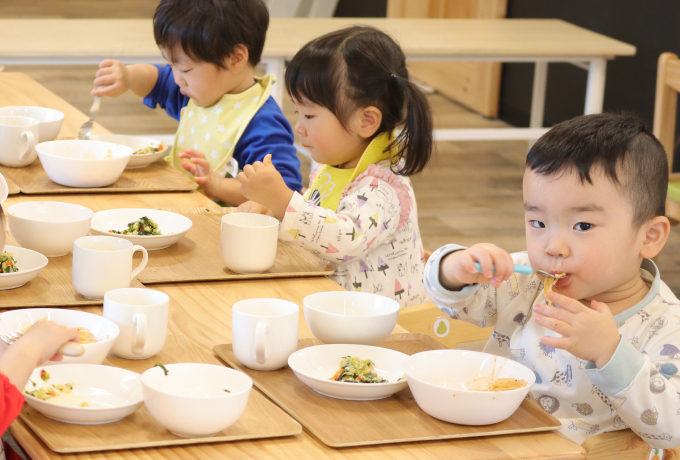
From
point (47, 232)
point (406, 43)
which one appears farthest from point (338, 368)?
point (406, 43)

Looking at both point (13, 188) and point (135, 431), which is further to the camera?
point (13, 188)

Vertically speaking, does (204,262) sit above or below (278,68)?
below

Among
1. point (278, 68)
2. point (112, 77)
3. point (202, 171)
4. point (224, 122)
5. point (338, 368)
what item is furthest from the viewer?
point (278, 68)

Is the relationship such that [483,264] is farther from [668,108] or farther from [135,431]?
[668,108]

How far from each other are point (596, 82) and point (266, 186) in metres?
2.98

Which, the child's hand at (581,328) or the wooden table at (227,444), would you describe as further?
the child's hand at (581,328)

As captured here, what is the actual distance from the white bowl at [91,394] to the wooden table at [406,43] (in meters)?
2.50

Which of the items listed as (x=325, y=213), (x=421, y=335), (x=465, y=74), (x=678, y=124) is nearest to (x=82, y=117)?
(x=325, y=213)

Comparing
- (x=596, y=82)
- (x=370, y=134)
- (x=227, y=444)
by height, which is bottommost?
(x=227, y=444)

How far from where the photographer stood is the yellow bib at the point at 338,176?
1773 mm

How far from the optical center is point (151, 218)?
171 centimetres

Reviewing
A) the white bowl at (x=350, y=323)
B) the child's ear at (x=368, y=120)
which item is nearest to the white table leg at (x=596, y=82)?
the child's ear at (x=368, y=120)

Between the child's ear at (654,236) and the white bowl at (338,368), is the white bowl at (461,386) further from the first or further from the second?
the child's ear at (654,236)

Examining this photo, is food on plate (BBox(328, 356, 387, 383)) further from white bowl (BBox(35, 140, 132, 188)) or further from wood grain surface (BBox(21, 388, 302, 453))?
white bowl (BBox(35, 140, 132, 188))
